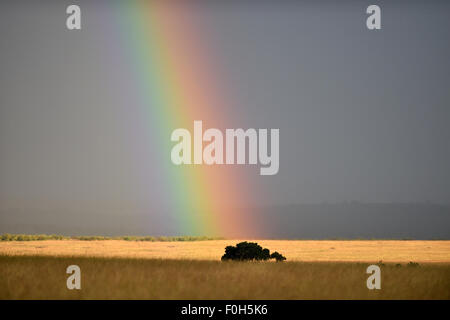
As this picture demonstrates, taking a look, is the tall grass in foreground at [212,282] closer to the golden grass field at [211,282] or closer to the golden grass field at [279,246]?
the golden grass field at [211,282]

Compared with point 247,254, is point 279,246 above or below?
below

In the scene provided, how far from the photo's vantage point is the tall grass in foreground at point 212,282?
15727 mm

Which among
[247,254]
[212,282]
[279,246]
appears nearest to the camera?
[212,282]

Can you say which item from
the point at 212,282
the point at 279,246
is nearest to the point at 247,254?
the point at 212,282

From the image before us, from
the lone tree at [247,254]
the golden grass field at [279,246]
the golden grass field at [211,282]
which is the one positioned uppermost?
the golden grass field at [211,282]

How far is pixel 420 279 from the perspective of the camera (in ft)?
61.3

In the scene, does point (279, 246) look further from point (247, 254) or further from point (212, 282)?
point (212, 282)

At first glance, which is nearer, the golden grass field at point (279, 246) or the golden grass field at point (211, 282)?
the golden grass field at point (211, 282)

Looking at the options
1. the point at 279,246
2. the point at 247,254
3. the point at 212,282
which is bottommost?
the point at 279,246

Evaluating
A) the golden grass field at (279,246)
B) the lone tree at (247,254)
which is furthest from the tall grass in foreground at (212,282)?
the golden grass field at (279,246)

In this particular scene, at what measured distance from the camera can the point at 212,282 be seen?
17297 millimetres
